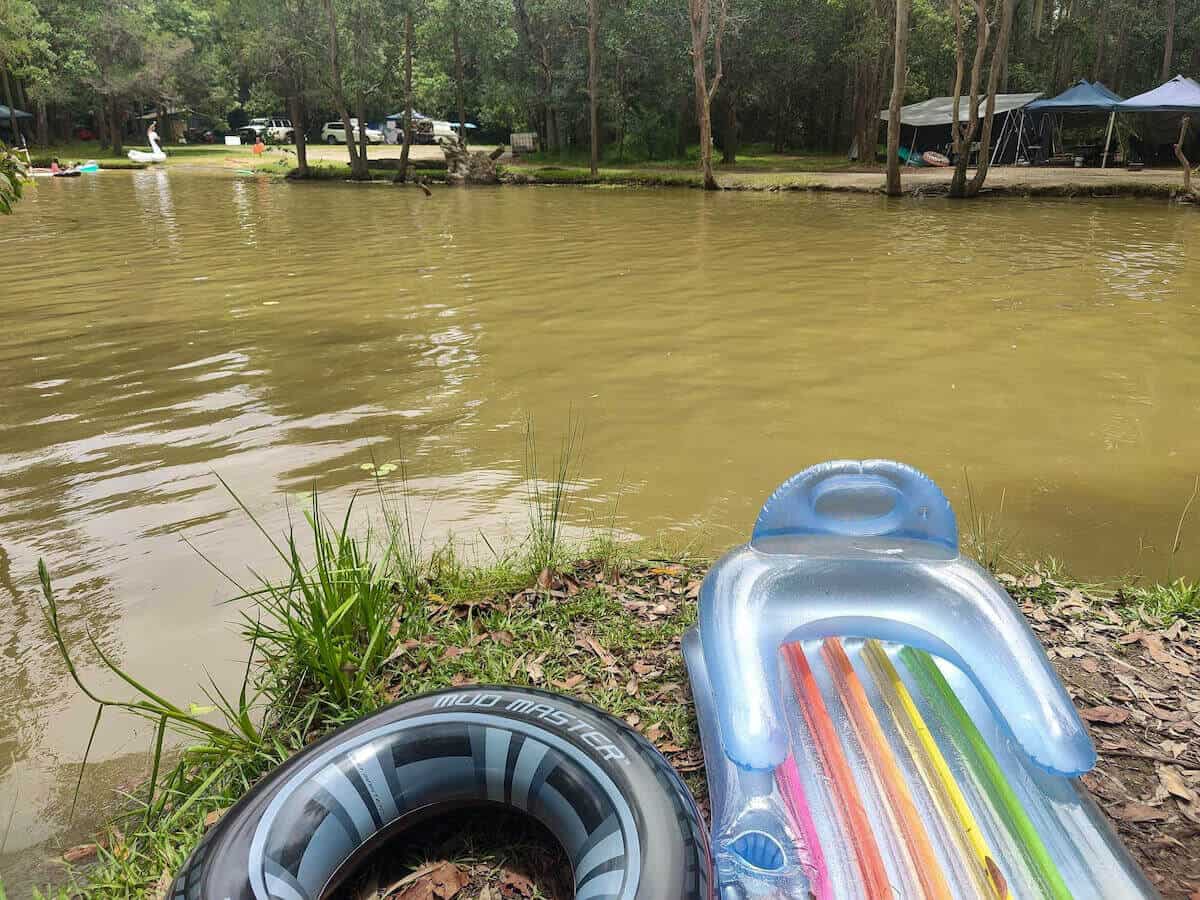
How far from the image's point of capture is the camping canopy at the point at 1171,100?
66.4 ft

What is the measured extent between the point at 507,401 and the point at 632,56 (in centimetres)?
2354

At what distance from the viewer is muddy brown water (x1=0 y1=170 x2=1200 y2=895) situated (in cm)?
348

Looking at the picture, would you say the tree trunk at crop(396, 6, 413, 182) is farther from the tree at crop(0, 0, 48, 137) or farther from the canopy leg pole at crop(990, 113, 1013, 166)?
the canopy leg pole at crop(990, 113, 1013, 166)

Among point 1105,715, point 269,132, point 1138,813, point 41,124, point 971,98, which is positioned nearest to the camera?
point 1138,813

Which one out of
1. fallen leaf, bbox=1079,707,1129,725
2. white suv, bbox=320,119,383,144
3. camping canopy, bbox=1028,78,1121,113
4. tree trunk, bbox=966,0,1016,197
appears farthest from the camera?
white suv, bbox=320,119,383,144

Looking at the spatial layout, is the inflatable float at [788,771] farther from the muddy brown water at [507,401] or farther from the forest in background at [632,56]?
the forest in background at [632,56]

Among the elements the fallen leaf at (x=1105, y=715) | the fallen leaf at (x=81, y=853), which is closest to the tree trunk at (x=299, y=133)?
the fallen leaf at (x=81, y=853)

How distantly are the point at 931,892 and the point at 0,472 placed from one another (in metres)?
4.96

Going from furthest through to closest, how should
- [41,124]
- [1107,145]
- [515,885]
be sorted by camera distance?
[41,124]
[1107,145]
[515,885]

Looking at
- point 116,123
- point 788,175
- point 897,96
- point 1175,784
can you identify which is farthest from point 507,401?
point 116,123

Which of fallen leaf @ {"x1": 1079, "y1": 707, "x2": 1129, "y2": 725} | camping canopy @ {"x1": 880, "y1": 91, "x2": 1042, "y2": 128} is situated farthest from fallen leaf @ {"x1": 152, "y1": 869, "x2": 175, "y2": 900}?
camping canopy @ {"x1": 880, "y1": 91, "x2": 1042, "y2": 128}

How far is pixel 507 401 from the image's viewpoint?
561 cm

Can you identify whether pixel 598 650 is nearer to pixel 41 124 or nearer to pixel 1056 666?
pixel 1056 666

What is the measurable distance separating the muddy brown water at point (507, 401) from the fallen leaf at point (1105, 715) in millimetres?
1208
